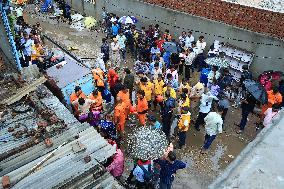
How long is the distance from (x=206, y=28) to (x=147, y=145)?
26.2ft

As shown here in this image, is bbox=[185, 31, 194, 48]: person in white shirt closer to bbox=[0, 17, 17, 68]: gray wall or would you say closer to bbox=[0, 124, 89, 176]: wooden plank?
bbox=[0, 17, 17, 68]: gray wall

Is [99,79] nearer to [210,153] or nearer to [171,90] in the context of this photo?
[171,90]

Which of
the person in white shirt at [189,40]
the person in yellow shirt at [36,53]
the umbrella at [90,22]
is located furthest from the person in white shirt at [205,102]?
the umbrella at [90,22]

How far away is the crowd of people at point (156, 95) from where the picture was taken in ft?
29.3

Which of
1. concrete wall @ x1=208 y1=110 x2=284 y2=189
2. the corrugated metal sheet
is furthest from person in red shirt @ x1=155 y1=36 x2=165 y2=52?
concrete wall @ x1=208 y1=110 x2=284 y2=189

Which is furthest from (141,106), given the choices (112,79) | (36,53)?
(36,53)

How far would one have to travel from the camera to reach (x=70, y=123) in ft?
24.5

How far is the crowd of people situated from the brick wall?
1.11 metres

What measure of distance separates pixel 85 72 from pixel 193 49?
5.00 m

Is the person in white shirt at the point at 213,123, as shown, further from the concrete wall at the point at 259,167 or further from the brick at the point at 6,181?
the concrete wall at the point at 259,167

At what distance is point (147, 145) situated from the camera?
283 inches

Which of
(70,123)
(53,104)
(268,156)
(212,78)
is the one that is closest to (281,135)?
(268,156)

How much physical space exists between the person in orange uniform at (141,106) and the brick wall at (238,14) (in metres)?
5.52

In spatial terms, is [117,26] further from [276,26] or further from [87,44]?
[276,26]
